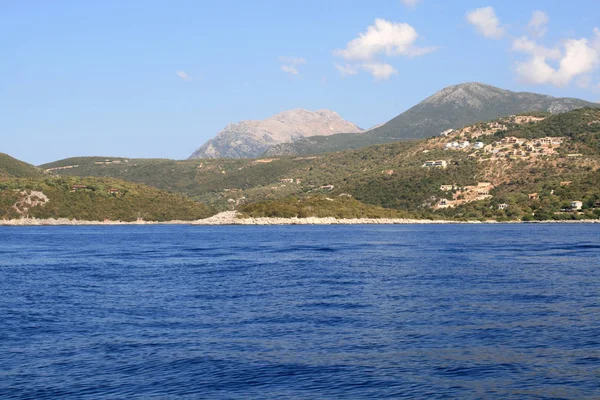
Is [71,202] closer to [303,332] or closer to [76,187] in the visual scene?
[76,187]

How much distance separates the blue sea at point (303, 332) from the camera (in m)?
20.7

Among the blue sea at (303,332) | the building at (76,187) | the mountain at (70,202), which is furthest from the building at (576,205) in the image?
the building at (76,187)

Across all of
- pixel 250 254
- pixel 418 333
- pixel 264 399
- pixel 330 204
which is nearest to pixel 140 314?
pixel 418 333

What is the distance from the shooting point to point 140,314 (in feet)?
109

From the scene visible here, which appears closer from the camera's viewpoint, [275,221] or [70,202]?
[275,221]

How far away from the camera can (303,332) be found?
91.7 feet

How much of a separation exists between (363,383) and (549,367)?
6153 millimetres

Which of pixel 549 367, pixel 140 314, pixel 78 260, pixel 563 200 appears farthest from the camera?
pixel 563 200

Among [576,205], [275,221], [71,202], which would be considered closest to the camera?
[576,205]

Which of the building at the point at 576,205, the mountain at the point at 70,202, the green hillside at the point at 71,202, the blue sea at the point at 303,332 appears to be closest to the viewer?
the blue sea at the point at 303,332

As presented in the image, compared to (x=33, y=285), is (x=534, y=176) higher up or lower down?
higher up

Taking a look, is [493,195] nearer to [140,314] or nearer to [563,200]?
[563,200]

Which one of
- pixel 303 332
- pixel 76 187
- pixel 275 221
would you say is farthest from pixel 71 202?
pixel 303 332

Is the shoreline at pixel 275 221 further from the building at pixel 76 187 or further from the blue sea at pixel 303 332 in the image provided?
the blue sea at pixel 303 332
